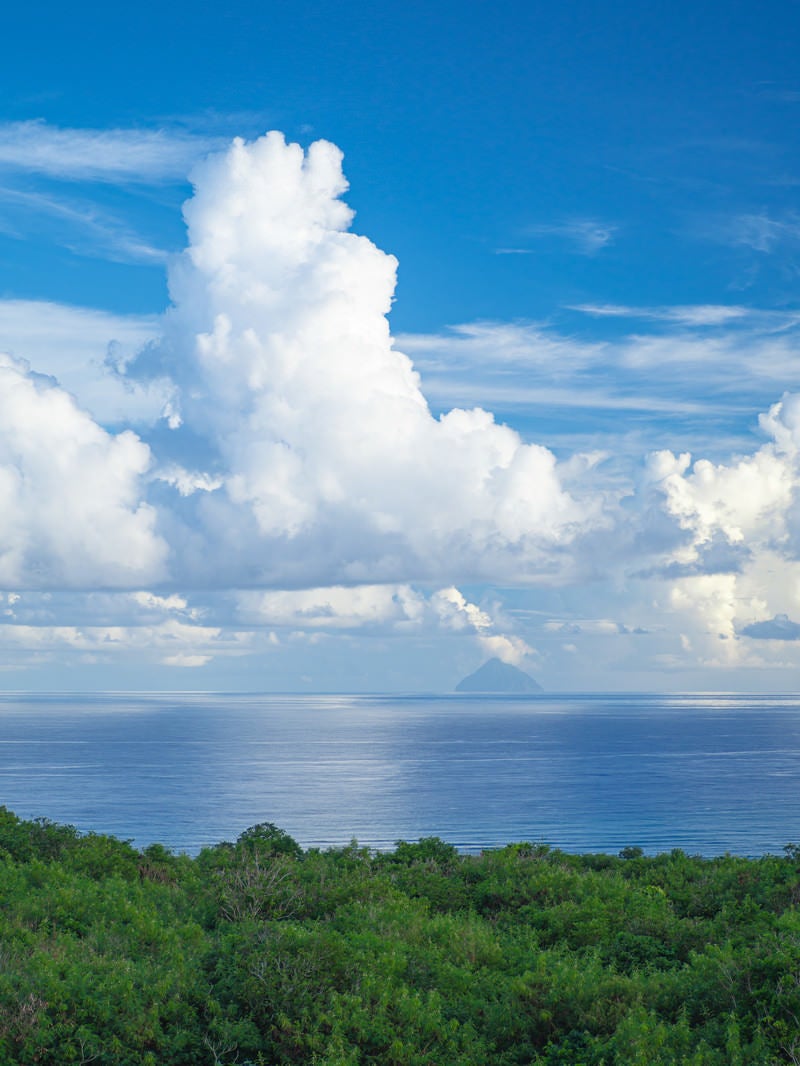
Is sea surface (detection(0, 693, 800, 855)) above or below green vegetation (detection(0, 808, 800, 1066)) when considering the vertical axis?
below

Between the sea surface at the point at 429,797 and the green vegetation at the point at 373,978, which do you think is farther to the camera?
the sea surface at the point at 429,797

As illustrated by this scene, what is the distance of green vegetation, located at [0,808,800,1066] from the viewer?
66.9 feet

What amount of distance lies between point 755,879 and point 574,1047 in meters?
19.1

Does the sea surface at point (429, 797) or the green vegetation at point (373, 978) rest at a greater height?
the green vegetation at point (373, 978)

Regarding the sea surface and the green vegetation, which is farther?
the sea surface

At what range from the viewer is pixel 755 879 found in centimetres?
3694

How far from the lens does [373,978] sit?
2214cm

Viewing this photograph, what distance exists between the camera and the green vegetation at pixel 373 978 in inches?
803

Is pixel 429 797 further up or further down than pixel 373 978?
further down

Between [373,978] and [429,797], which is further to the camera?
[429,797]

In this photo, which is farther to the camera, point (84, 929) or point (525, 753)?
point (525, 753)

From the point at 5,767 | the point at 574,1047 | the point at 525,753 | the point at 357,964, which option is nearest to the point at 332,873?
the point at 357,964

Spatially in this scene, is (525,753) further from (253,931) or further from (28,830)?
(253,931)

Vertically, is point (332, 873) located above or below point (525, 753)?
above
